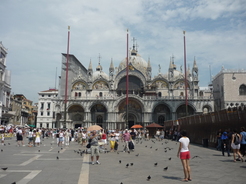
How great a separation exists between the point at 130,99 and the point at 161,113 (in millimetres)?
7402

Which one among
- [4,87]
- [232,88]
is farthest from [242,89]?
[4,87]

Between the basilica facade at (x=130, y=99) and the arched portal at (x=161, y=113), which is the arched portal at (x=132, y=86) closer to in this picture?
the basilica facade at (x=130, y=99)

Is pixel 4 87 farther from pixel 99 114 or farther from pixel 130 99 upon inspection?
pixel 130 99

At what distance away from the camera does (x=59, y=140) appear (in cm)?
2178

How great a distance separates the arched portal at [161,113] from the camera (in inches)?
2036

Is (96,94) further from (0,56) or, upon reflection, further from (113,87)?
(0,56)

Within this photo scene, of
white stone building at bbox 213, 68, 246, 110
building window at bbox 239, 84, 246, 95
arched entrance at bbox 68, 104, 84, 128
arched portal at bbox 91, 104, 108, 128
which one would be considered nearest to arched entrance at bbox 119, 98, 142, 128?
arched portal at bbox 91, 104, 108, 128

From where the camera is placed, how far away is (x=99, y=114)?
52.8m

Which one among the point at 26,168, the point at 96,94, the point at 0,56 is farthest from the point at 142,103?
the point at 26,168

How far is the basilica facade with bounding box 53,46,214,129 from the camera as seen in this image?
50281mm

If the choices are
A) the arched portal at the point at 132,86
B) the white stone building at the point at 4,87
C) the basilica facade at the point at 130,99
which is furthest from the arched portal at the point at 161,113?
the white stone building at the point at 4,87

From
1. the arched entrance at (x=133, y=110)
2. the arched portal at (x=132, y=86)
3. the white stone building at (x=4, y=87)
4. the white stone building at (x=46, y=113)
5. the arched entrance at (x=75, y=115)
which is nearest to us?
the white stone building at (x=4, y=87)

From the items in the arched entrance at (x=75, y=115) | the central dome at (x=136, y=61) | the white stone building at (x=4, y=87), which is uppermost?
the central dome at (x=136, y=61)

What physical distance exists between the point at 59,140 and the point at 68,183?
15.1 m
